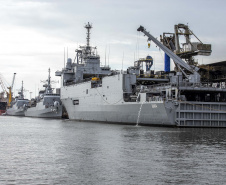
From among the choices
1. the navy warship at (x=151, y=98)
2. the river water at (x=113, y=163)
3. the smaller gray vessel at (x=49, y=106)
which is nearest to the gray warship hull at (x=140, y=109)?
the navy warship at (x=151, y=98)

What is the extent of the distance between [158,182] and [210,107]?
25126mm

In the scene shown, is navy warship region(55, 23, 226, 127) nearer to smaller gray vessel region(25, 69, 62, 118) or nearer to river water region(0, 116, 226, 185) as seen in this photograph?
smaller gray vessel region(25, 69, 62, 118)

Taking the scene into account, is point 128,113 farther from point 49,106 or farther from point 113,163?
point 49,106

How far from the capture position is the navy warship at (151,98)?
35500mm

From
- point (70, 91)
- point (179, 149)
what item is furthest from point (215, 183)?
point (70, 91)

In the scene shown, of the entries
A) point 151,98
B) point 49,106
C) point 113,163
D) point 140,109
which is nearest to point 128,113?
point 140,109

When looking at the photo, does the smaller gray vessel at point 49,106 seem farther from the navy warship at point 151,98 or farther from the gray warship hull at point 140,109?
the gray warship hull at point 140,109

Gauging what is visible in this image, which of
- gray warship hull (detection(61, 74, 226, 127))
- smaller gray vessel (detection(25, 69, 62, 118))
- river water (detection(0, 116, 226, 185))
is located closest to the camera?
river water (detection(0, 116, 226, 185))

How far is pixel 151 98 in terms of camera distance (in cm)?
3744

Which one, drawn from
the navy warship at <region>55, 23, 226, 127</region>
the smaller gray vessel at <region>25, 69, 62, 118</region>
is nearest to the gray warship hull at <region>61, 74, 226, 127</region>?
the navy warship at <region>55, 23, 226, 127</region>

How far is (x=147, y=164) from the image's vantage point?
1568 centimetres

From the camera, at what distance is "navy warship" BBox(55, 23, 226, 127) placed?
116ft

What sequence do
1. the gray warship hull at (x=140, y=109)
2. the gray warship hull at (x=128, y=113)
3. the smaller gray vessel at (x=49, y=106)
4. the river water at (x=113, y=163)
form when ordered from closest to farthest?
the river water at (x=113, y=163) < the gray warship hull at (x=140, y=109) < the gray warship hull at (x=128, y=113) < the smaller gray vessel at (x=49, y=106)

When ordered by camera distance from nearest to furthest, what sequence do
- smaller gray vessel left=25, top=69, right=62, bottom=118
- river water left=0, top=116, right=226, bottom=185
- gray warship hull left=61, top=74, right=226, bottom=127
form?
river water left=0, top=116, right=226, bottom=185 < gray warship hull left=61, top=74, right=226, bottom=127 < smaller gray vessel left=25, top=69, right=62, bottom=118
